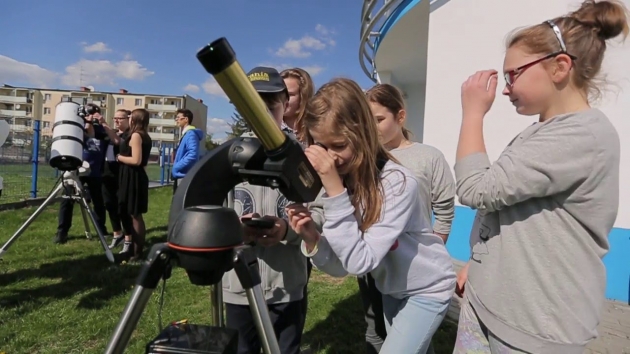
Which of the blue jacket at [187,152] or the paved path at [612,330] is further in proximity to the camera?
the blue jacket at [187,152]

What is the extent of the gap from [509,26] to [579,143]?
424 centimetres

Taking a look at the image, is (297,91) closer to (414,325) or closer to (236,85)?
(414,325)

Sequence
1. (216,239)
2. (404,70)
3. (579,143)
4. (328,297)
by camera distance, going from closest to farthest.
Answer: (216,239), (579,143), (328,297), (404,70)

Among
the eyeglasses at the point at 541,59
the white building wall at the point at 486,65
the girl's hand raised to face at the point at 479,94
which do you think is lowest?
the girl's hand raised to face at the point at 479,94

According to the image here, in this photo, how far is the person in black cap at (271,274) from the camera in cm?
165

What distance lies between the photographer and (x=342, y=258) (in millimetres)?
1195

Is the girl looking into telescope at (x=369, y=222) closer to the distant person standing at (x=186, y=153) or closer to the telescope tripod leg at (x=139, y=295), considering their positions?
the telescope tripod leg at (x=139, y=295)

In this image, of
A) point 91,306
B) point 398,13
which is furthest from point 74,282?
point 398,13

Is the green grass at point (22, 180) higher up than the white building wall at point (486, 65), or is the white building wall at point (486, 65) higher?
the white building wall at point (486, 65)

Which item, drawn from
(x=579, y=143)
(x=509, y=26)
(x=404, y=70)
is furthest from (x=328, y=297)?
(x=404, y=70)

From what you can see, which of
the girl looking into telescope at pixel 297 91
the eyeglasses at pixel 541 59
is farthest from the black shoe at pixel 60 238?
the eyeglasses at pixel 541 59

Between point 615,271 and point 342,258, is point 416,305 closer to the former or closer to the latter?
point 342,258

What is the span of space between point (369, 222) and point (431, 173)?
1237mm

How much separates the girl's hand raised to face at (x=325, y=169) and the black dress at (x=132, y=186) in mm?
4334
